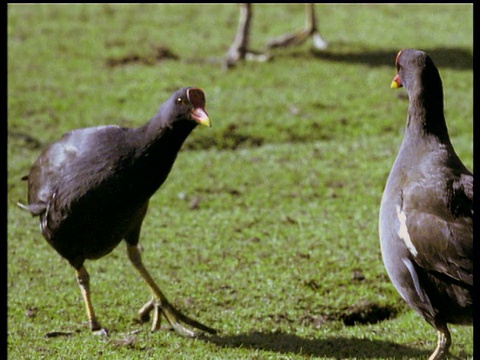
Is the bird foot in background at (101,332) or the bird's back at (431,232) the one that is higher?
the bird's back at (431,232)

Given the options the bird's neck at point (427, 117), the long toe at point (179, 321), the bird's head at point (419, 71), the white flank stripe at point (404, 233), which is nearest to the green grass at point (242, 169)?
the long toe at point (179, 321)

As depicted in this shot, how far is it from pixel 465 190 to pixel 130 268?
14.1 feet

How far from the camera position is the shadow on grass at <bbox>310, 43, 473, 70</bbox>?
15398 millimetres

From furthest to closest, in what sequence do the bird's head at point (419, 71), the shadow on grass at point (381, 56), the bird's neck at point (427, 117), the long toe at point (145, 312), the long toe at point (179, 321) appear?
1. the shadow on grass at point (381, 56)
2. the long toe at point (145, 312)
3. the long toe at point (179, 321)
4. the bird's head at point (419, 71)
5. the bird's neck at point (427, 117)

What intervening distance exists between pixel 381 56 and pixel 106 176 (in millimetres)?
10729

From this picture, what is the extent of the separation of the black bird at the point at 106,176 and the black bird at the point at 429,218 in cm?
142

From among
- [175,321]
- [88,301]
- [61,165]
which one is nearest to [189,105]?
[61,165]

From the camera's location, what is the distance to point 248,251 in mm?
8977

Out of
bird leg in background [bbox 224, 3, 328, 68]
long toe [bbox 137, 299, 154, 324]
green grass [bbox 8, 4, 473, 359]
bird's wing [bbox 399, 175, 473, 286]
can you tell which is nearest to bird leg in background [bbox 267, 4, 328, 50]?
bird leg in background [bbox 224, 3, 328, 68]

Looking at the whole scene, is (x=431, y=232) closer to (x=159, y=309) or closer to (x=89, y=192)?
(x=89, y=192)

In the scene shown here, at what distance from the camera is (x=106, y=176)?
20.6ft

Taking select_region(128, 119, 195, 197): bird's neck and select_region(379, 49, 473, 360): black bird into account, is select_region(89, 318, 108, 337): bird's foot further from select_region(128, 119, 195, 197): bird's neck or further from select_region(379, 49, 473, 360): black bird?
select_region(379, 49, 473, 360): black bird

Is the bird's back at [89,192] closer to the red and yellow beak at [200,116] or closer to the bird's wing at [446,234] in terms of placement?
the red and yellow beak at [200,116]

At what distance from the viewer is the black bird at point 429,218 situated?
506 cm
